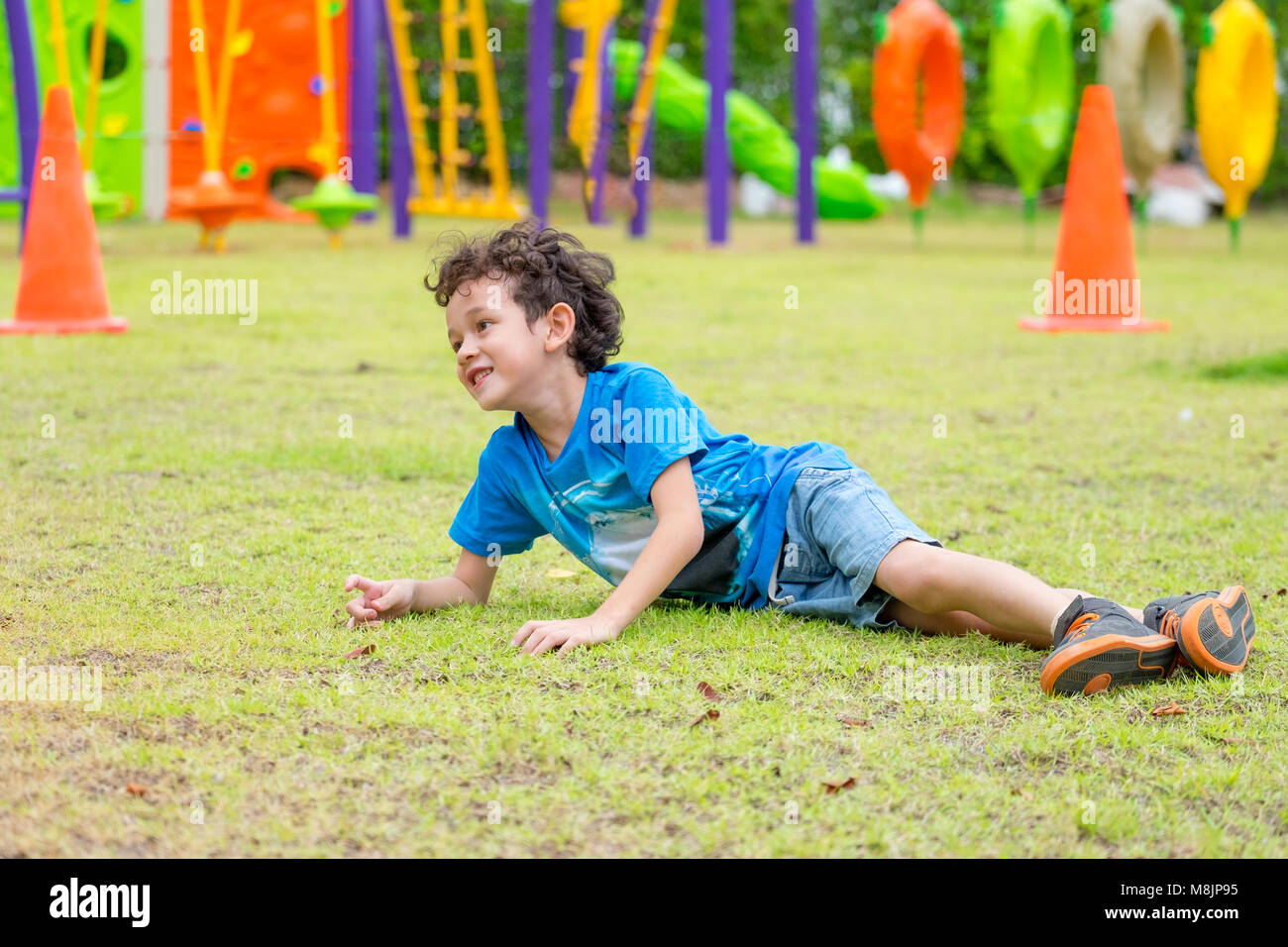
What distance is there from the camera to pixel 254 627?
273cm

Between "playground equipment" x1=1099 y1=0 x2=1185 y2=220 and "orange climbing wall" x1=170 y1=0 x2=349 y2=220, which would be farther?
"orange climbing wall" x1=170 y1=0 x2=349 y2=220

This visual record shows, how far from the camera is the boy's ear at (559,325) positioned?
275 cm

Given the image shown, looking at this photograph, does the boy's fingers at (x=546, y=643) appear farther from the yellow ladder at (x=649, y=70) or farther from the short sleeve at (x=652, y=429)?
the yellow ladder at (x=649, y=70)

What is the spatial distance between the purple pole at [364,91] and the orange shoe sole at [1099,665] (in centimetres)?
1281

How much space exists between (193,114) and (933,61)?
897 centimetres

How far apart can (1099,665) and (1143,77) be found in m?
15.0

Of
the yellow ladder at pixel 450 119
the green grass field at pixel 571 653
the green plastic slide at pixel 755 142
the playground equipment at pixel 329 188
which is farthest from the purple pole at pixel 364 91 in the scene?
the green grass field at pixel 571 653

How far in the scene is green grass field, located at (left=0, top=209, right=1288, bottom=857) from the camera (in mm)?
1899

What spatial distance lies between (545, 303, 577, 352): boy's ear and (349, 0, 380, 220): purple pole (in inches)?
475

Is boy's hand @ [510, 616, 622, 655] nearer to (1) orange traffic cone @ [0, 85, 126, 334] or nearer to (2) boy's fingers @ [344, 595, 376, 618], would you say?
(2) boy's fingers @ [344, 595, 376, 618]

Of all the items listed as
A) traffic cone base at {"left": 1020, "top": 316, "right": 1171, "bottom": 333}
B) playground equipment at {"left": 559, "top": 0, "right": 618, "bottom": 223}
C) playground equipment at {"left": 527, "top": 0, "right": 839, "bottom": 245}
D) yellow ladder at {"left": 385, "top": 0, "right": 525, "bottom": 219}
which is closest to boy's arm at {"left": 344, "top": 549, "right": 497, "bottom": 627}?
traffic cone base at {"left": 1020, "top": 316, "right": 1171, "bottom": 333}

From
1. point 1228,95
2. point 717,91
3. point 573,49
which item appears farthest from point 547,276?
point 573,49

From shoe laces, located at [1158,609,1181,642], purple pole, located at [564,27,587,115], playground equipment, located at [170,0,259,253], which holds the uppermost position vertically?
purple pole, located at [564,27,587,115]
